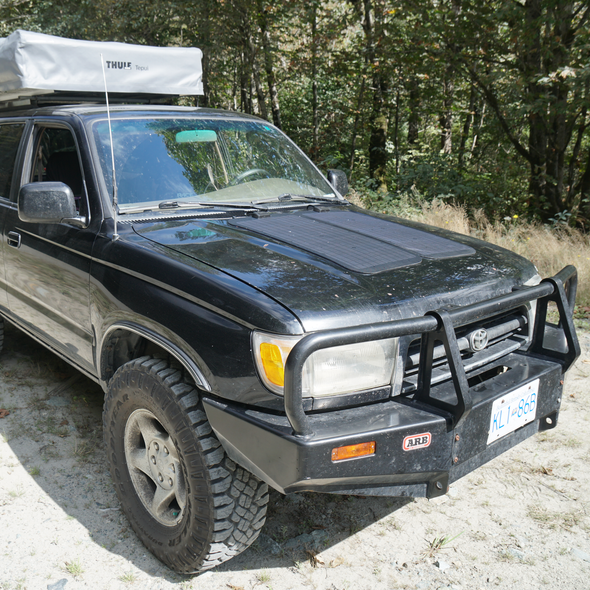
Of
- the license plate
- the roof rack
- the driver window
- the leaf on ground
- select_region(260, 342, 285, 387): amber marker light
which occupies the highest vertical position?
the roof rack

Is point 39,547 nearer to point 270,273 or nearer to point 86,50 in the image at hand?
point 270,273

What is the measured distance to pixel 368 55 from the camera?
36.2 feet

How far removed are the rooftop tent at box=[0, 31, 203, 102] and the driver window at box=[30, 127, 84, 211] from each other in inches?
18.2

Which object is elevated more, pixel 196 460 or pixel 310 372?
pixel 310 372

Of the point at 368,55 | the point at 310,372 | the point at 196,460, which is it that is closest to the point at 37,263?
the point at 196,460

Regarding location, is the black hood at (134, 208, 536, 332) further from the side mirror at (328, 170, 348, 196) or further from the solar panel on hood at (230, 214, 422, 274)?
the side mirror at (328, 170, 348, 196)

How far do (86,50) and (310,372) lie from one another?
9.84 ft

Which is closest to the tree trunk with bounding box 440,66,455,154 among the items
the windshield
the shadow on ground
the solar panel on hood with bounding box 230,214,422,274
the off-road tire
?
the windshield

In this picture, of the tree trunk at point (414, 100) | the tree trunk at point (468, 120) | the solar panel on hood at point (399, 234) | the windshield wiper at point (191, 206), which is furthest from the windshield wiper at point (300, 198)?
the tree trunk at point (414, 100)

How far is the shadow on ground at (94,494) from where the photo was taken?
2578 mm

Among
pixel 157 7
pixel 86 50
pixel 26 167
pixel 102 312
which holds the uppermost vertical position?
pixel 157 7

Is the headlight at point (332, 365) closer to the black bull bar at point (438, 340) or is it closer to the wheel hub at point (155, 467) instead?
the black bull bar at point (438, 340)

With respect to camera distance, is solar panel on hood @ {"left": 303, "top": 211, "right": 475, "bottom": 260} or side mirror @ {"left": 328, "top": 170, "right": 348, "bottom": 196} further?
side mirror @ {"left": 328, "top": 170, "right": 348, "bottom": 196}

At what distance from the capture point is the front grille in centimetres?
219
